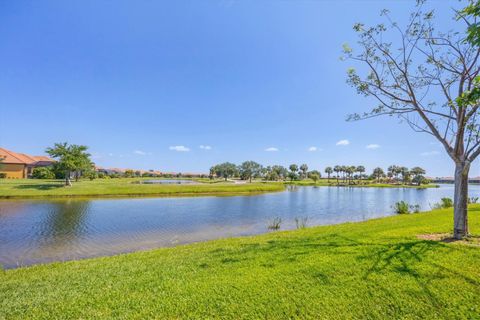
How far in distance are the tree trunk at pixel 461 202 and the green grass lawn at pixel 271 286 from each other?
1176mm

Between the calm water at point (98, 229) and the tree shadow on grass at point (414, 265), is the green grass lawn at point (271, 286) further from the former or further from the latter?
the calm water at point (98, 229)

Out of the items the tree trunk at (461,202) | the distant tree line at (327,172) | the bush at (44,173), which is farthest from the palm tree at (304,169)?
the tree trunk at (461,202)

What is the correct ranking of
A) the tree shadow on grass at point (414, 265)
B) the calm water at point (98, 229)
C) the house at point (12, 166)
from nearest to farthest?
the tree shadow on grass at point (414, 265)
the calm water at point (98, 229)
the house at point (12, 166)

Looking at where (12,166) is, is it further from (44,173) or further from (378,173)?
(378,173)

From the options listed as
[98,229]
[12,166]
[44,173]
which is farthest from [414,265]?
[12,166]

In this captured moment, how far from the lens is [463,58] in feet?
27.8

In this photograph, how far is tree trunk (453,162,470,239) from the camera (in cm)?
786

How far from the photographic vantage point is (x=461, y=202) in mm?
8008

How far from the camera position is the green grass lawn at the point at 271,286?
405 cm

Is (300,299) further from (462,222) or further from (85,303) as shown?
(462,222)

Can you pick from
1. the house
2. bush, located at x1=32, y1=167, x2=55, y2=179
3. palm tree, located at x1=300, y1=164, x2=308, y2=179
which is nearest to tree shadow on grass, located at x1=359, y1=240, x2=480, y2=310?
bush, located at x1=32, y1=167, x2=55, y2=179

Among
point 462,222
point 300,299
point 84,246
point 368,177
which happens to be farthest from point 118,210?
point 368,177

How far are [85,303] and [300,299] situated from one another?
13.4ft

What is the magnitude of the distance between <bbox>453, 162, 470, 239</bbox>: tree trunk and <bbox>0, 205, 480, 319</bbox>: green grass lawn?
3.86 ft
